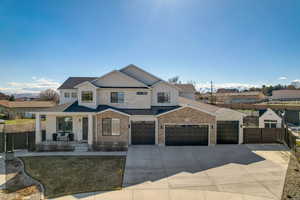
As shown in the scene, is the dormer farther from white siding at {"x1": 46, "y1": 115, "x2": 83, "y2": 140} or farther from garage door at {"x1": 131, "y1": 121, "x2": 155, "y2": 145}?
garage door at {"x1": 131, "y1": 121, "x2": 155, "y2": 145}

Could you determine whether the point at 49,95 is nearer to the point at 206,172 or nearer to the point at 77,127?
the point at 77,127

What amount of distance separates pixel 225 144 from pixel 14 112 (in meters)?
39.9

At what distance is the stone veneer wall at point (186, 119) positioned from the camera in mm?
15422

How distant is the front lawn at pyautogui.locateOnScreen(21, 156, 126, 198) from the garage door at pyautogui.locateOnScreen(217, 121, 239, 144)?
864cm

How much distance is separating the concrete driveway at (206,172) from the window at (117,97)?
4.91 m

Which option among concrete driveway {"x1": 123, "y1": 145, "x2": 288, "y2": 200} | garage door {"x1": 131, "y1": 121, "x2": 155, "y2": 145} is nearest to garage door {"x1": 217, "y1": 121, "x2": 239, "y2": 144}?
concrete driveway {"x1": 123, "y1": 145, "x2": 288, "y2": 200}

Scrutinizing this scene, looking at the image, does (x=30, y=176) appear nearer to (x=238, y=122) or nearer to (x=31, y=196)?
(x=31, y=196)

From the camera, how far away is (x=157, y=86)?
18125 millimetres

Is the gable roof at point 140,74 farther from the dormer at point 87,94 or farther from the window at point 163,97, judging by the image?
the dormer at point 87,94

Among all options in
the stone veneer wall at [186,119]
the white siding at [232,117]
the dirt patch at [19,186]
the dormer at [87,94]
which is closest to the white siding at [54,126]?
the dormer at [87,94]

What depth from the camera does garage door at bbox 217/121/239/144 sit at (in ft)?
51.8

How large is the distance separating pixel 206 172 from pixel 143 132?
6815 millimetres

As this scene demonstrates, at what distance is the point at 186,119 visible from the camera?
15.4 meters

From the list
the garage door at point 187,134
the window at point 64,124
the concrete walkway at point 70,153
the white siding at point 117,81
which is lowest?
the concrete walkway at point 70,153
